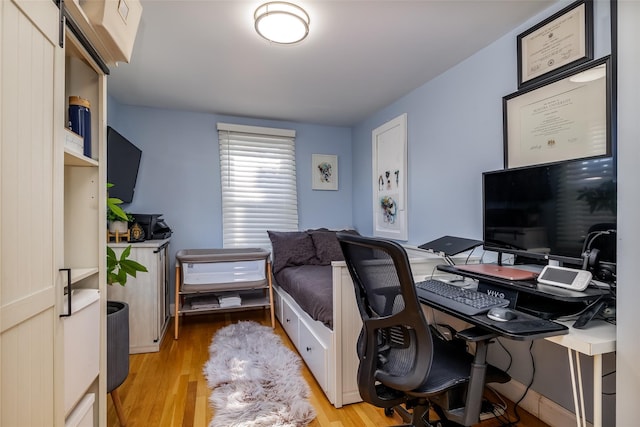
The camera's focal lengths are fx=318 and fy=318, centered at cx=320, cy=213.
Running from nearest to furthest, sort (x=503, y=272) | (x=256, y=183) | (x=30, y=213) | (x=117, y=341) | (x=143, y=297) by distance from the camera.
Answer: (x=30, y=213) < (x=503, y=272) < (x=117, y=341) < (x=143, y=297) < (x=256, y=183)

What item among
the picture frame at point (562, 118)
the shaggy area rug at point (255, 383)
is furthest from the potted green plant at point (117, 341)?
the picture frame at point (562, 118)

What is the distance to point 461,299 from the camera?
4.51 feet

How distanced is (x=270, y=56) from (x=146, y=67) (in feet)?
3.31

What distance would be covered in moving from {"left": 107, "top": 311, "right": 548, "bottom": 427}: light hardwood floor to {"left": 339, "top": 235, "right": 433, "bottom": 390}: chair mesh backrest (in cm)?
69

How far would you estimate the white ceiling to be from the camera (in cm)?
177

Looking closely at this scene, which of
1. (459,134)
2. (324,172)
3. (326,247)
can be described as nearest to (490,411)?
(459,134)

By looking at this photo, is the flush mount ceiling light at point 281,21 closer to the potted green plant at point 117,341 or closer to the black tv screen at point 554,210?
the black tv screen at point 554,210

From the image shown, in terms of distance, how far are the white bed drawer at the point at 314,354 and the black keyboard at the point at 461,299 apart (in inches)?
31.7

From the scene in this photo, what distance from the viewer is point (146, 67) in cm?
247

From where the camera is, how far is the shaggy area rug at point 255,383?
1.73 meters

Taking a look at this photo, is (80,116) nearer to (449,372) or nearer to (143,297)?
(449,372)

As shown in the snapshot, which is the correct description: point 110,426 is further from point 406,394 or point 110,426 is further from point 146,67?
point 146,67

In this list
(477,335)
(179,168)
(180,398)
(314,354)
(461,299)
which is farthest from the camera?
(179,168)

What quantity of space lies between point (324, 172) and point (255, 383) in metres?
2.64
